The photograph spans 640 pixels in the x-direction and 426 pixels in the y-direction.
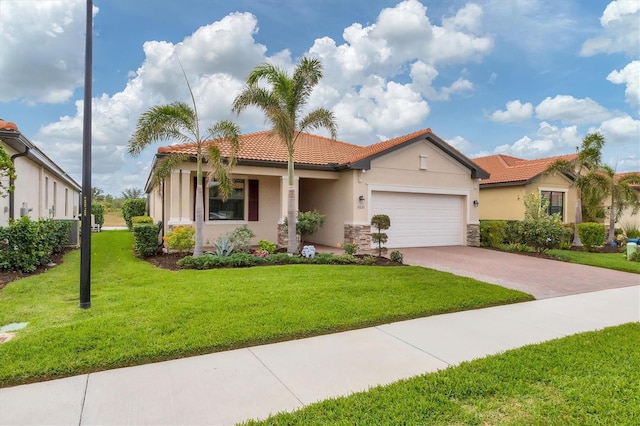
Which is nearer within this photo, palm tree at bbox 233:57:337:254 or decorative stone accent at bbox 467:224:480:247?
palm tree at bbox 233:57:337:254

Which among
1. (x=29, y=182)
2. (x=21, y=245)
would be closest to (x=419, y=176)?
(x=21, y=245)

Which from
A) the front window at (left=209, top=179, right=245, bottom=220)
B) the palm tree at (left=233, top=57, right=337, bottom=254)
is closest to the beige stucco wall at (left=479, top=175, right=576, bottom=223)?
the palm tree at (left=233, top=57, right=337, bottom=254)

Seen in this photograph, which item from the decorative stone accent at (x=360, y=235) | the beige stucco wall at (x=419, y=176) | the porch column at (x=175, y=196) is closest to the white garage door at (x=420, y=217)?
the beige stucco wall at (x=419, y=176)

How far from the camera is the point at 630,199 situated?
59.7 feet

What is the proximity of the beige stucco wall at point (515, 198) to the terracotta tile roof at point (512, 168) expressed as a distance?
48cm

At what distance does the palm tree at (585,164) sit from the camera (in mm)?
17500

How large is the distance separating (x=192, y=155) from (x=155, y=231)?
287 cm

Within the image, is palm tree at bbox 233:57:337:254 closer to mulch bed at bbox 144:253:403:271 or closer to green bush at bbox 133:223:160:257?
mulch bed at bbox 144:253:403:271

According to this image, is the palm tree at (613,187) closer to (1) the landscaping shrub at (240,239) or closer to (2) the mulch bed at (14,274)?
(1) the landscaping shrub at (240,239)

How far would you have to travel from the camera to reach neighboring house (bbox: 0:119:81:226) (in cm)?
989

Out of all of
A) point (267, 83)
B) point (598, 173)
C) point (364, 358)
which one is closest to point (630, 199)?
point (598, 173)

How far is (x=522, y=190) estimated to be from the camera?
19.6m

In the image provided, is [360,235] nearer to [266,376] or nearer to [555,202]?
[266,376]

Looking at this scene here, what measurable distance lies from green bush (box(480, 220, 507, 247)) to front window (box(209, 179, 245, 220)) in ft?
38.2
